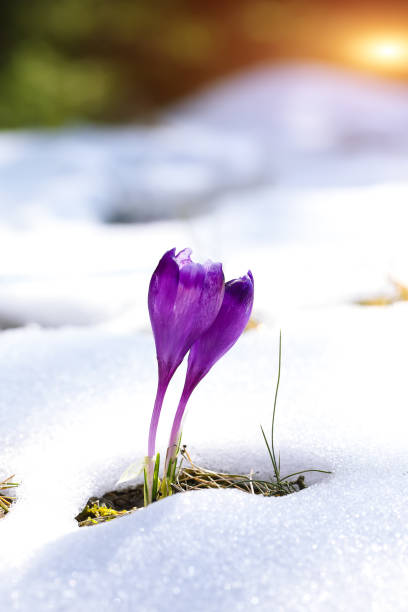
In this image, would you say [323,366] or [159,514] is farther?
[323,366]

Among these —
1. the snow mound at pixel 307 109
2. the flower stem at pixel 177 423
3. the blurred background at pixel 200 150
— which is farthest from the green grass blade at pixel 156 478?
the snow mound at pixel 307 109

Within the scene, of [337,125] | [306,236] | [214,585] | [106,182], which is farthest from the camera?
[337,125]

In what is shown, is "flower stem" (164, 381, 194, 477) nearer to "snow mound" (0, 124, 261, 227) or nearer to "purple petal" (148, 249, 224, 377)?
"purple petal" (148, 249, 224, 377)

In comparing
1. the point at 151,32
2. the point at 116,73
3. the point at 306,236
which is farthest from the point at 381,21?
the point at 306,236

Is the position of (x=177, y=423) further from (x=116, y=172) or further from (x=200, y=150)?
(x=200, y=150)

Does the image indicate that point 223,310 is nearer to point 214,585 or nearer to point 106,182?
point 214,585

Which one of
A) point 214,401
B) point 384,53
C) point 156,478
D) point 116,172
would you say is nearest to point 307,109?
point 384,53

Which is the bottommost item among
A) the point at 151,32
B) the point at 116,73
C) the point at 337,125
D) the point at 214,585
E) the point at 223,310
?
the point at 214,585
